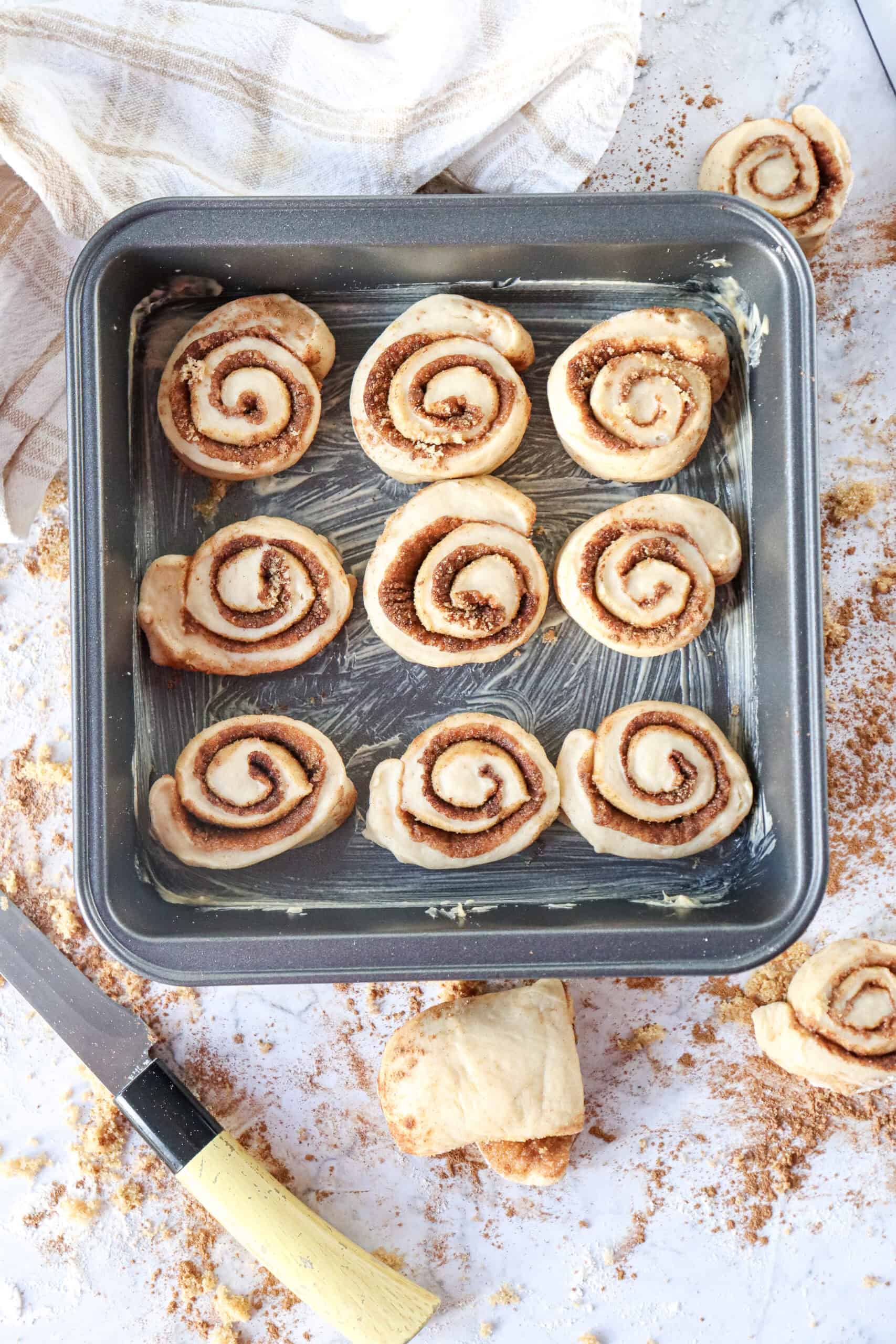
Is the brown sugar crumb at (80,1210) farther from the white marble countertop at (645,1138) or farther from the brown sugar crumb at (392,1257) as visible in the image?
the brown sugar crumb at (392,1257)

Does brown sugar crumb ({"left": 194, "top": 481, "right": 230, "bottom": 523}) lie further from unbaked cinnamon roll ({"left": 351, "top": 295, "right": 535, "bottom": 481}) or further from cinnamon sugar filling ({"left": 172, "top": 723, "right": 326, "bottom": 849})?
cinnamon sugar filling ({"left": 172, "top": 723, "right": 326, "bottom": 849})

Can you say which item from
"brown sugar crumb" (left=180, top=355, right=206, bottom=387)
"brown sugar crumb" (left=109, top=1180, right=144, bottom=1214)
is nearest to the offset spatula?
"brown sugar crumb" (left=109, top=1180, right=144, bottom=1214)

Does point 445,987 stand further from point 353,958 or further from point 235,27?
point 235,27

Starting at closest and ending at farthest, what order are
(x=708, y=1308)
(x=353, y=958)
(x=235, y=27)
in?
(x=353, y=958), (x=235, y=27), (x=708, y=1308)

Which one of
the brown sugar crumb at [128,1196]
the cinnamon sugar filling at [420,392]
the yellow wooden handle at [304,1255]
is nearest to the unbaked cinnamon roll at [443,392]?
the cinnamon sugar filling at [420,392]

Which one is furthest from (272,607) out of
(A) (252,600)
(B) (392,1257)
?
(B) (392,1257)

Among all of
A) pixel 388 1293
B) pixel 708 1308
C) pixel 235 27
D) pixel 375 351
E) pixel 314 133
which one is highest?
pixel 235 27

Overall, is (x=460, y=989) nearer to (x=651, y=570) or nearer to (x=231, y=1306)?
(x=231, y=1306)

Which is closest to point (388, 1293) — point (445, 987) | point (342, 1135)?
point (342, 1135)
